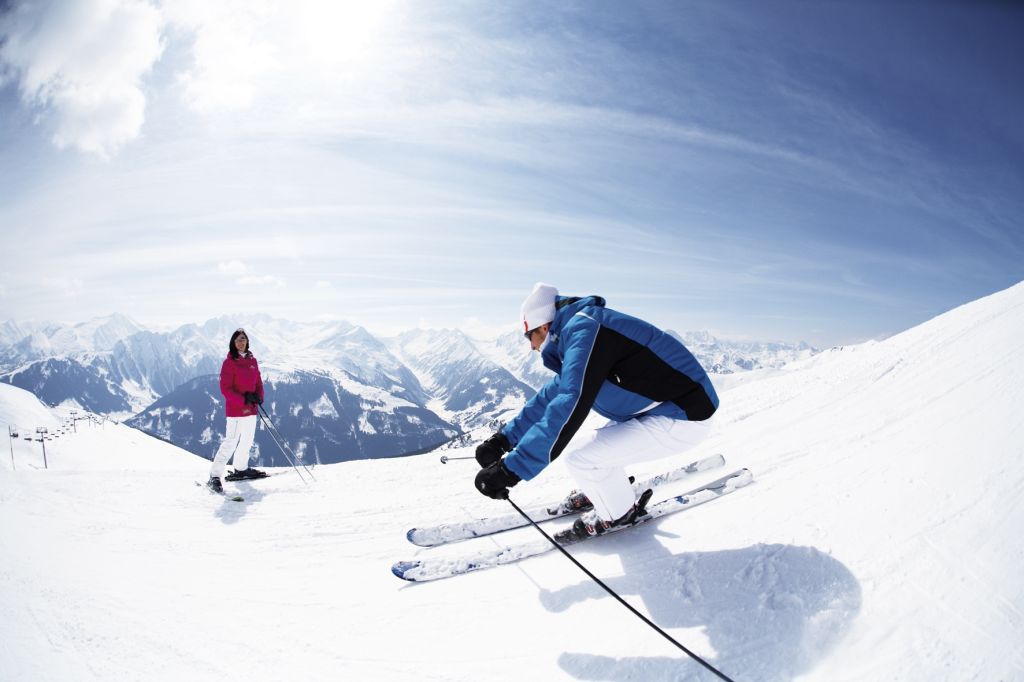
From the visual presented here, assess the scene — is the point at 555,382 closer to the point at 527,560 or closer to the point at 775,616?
the point at 527,560

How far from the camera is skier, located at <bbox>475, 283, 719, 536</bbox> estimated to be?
394cm

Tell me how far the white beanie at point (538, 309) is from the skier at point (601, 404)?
0.01 meters

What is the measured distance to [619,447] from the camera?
14.7 feet

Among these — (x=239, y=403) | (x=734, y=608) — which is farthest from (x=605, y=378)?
(x=239, y=403)

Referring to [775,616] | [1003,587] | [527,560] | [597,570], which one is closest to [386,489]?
[527,560]

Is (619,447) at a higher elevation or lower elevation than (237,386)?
higher

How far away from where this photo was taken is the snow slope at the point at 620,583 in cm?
309

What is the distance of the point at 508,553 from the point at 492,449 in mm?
1060

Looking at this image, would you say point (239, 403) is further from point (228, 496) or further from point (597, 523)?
point (597, 523)

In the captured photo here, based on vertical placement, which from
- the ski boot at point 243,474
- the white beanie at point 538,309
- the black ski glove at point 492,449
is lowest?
the ski boot at point 243,474

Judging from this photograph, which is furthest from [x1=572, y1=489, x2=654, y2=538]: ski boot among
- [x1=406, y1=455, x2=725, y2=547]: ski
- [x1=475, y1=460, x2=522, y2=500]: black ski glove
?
[x1=475, y1=460, x2=522, y2=500]: black ski glove

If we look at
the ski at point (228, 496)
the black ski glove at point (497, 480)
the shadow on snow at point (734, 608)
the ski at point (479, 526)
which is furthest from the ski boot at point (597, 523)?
the ski at point (228, 496)

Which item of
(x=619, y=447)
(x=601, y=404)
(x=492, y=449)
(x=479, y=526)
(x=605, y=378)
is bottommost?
(x=479, y=526)

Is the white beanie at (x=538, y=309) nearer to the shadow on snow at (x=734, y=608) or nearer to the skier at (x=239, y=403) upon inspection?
the shadow on snow at (x=734, y=608)
